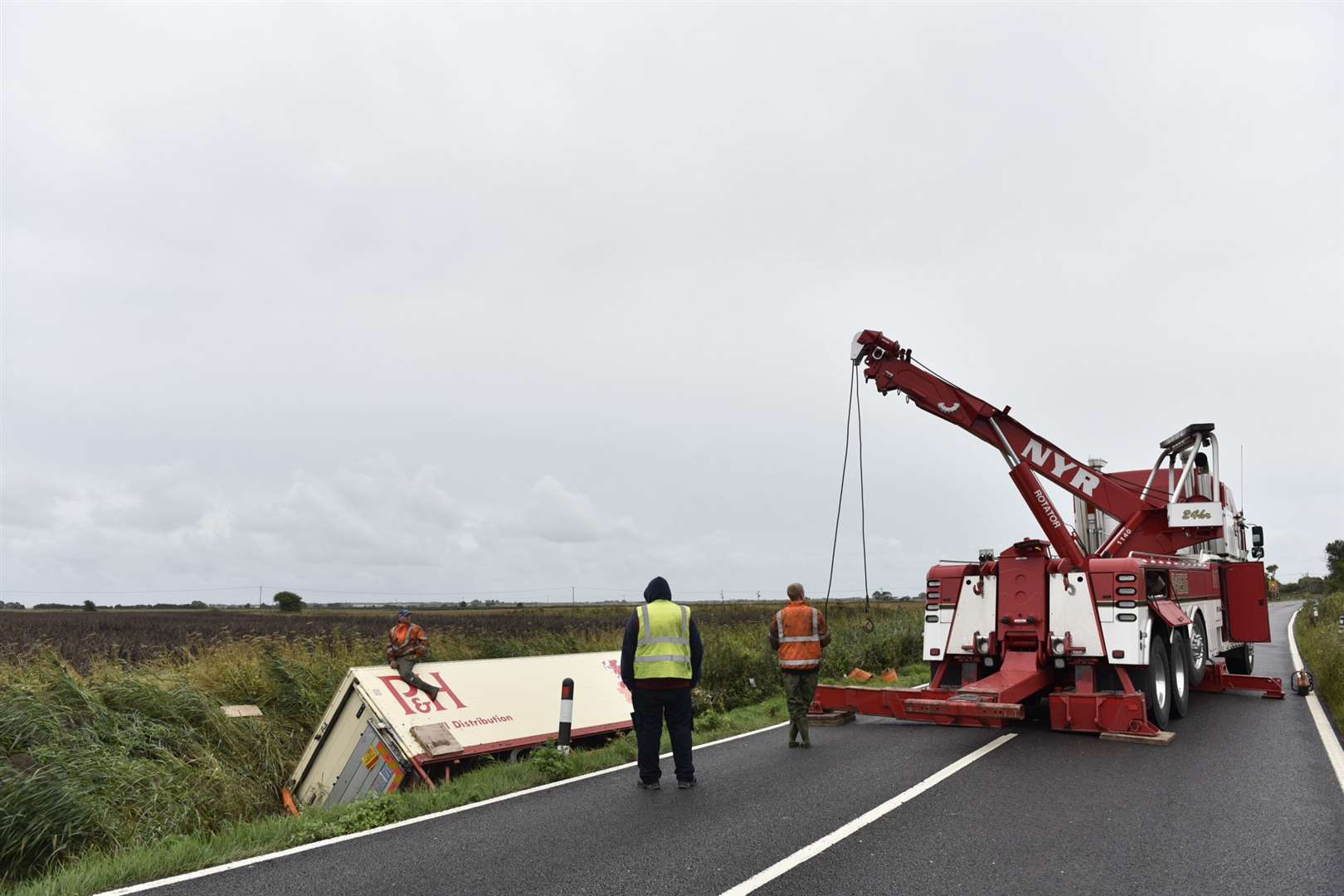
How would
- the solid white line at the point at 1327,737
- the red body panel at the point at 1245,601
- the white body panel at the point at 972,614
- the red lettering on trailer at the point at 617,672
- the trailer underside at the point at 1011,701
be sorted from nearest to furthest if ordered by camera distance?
the solid white line at the point at 1327,737, the trailer underside at the point at 1011,701, the white body panel at the point at 972,614, the red lettering on trailer at the point at 617,672, the red body panel at the point at 1245,601

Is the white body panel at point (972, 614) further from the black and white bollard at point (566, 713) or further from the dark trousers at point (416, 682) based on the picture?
the dark trousers at point (416, 682)

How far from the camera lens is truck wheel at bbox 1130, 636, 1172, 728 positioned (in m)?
10.1

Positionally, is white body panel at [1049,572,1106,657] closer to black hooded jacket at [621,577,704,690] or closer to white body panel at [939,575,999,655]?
white body panel at [939,575,999,655]

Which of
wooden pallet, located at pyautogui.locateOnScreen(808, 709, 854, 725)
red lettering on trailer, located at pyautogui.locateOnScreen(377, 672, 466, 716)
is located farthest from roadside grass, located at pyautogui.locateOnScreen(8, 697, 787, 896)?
wooden pallet, located at pyautogui.locateOnScreen(808, 709, 854, 725)

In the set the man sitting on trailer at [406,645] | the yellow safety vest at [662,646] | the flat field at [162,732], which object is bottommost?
the flat field at [162,732]

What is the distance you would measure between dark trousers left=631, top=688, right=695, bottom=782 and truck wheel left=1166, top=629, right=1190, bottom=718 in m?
6.40

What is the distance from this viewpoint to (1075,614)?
10281 mm

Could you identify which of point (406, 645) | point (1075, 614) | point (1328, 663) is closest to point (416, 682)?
point (406, 645)

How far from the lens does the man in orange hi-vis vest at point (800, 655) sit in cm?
951

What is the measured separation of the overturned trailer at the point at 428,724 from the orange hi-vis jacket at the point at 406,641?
0.88 metres

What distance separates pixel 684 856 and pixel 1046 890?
6.97 feet

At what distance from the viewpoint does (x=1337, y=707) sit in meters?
11.4

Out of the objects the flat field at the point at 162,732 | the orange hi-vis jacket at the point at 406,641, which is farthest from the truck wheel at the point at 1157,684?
the orange hi-vis jacket at the point at 406,641

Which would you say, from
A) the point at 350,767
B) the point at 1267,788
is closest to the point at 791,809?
the point at 1267,788
